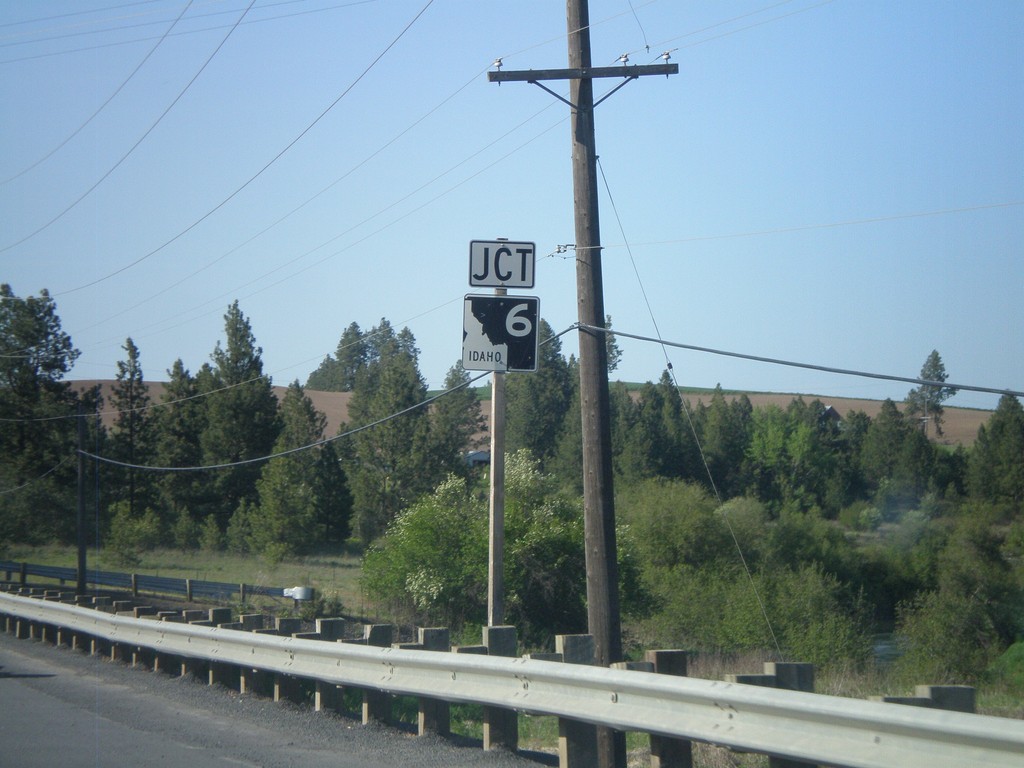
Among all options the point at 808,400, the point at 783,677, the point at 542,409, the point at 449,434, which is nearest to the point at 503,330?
the point at 783,677

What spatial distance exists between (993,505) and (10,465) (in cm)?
6748

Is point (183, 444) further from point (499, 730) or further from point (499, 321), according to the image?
point (499, 730)

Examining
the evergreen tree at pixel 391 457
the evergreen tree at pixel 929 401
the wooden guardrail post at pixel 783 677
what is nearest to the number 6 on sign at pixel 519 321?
the wooden guardrail post at pixel 783 677

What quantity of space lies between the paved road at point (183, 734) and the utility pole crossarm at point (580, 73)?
7239 millimetres

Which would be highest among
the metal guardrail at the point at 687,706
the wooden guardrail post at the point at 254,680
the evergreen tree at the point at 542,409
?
the evergreen tree at the point at 542,409

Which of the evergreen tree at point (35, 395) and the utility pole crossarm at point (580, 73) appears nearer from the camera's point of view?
the utility pole crossarm at point (580, 73)

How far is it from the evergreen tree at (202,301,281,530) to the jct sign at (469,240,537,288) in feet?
241

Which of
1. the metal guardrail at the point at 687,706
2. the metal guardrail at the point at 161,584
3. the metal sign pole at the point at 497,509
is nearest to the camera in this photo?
the metal guardrail at the point at 687,706

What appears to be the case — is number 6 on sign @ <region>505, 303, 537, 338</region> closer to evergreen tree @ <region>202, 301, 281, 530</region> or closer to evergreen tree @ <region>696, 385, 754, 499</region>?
evergreen tree @ <region>202, 301, 281, 530</region>

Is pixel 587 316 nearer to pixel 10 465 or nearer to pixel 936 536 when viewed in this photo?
pixel 936 536

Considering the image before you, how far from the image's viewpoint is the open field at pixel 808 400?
111375 millimetres

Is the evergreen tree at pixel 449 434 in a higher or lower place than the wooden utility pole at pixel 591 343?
higher

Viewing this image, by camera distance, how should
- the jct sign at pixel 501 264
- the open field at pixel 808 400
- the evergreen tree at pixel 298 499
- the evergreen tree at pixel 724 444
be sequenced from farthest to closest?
1. the open field at pixel 808 400
2. the evergreen tree at pixel 724 444
3. the evergreen tree at pixel 298 499
4. the jct sign at pixel 501 264

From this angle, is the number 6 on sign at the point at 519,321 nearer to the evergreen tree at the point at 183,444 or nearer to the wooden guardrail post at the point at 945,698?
the wooden guardrail post at the point at 945,698
